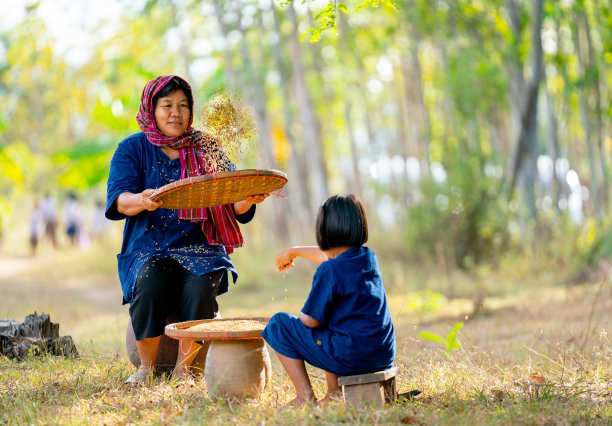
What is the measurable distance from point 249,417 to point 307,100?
9.17 metres

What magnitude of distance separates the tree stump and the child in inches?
75.7

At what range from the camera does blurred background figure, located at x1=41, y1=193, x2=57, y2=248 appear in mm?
18703

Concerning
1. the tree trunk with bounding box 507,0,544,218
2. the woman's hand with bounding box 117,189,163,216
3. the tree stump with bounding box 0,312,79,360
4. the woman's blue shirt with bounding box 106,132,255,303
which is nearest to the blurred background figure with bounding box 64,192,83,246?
the tree trunk with bounding box 507,0,544,218

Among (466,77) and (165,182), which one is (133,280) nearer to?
(165,182)

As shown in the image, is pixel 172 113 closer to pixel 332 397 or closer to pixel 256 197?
pixel 256 197

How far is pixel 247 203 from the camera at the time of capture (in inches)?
160

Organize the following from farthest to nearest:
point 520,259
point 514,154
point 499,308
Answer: point 514,154
point 520,259
point 499,308

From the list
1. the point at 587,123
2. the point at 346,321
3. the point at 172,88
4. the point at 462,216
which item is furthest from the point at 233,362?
the point at 587,123

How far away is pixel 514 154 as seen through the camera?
11.7 m

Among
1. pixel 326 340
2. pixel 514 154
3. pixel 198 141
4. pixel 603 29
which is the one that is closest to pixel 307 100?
pixel 514 154

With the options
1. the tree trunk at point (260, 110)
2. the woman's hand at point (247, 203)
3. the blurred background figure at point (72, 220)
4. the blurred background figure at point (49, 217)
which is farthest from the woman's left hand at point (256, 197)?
the blurred background figure at point (49, 217)

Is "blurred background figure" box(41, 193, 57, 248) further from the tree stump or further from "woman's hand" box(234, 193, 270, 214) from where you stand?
"woman's hand" box(234, 193, 270, 214)

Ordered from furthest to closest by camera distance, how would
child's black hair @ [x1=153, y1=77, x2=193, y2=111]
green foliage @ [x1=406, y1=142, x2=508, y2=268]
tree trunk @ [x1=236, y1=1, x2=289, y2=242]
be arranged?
tree trunk @ [x1=236, y1=1, x2=289, y2=242], green foliage @ [x1=406, y1=142, x2=508, y2=268], child's black hair @ [x1=153, y1=77, x2=193, y2=111]

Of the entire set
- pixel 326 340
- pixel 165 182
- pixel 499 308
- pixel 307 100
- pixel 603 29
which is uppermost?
pixel 603 29
